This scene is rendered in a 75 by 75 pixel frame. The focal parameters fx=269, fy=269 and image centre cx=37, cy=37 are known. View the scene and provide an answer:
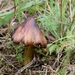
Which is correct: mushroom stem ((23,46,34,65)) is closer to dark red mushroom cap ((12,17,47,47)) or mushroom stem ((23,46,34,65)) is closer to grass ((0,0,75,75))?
grass ((0,0,75,75))

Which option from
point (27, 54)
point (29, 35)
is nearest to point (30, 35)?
point (29, 35)

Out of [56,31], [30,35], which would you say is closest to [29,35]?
[30,35]

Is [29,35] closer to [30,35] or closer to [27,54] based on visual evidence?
[30,35]

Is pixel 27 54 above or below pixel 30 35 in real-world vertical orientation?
below

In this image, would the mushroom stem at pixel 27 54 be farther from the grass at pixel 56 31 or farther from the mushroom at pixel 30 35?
the mushroom at pixel 30 35

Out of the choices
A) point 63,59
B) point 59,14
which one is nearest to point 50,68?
point 63,59

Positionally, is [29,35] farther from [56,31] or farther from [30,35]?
[56,31]

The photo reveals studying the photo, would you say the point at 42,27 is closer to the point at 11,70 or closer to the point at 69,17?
the point at 69,17

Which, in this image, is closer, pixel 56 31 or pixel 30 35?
pixel 30 35

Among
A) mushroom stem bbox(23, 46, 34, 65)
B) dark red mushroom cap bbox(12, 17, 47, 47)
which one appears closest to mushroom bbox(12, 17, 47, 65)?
dark red mushroom cap bbox(12, 17, 47, 47)
